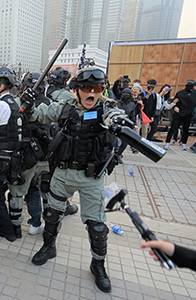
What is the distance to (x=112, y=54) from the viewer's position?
11.2 meters

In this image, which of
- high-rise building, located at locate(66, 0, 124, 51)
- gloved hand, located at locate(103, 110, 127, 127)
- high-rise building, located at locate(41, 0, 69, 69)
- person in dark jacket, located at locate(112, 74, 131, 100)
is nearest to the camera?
gloved hand, located at locate(103, 110, 127, 127)

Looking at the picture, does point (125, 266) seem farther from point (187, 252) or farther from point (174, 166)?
point (174, 166)

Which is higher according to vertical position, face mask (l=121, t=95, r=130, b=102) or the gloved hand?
face mask (l=121, t=95, r=130, b=102)

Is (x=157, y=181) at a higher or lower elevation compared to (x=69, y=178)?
lower

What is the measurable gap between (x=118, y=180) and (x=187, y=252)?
3601 mm

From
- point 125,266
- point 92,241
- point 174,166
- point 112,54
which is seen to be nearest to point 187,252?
point 92,241

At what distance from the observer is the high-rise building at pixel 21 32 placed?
109812 millimetres

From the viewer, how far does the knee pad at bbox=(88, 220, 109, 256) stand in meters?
2.00

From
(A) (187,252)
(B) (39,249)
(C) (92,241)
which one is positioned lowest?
(B) (39,249)

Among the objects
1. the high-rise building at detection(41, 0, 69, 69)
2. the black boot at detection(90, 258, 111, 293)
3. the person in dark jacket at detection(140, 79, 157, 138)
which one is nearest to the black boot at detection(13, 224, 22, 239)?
the black boot at detection(90, 258, 111, 293)

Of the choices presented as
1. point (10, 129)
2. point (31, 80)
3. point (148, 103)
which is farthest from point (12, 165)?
point (148, 103)

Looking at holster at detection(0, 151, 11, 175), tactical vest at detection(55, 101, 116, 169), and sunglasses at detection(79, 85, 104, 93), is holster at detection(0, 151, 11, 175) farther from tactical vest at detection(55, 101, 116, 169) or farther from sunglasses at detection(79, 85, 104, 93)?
sunglasses at detection(79, 85, 104, 93)

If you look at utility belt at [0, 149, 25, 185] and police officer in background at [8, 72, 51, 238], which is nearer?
utility belt at [0, 149, 25, 185]

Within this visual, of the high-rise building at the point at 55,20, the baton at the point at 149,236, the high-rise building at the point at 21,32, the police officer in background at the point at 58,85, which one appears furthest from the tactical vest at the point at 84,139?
the high-rise building at the point at 21,32
